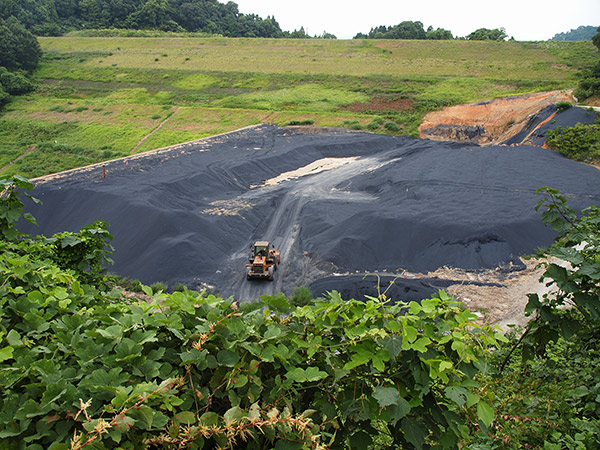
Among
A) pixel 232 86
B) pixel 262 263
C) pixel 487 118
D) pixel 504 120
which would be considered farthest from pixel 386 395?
pixel 232 86

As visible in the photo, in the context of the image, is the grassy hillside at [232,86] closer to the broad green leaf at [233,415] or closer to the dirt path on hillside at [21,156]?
the dirt path on hillside at [21,156]

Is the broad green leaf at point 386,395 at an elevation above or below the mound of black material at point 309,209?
above

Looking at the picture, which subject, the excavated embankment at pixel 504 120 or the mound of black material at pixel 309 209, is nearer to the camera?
the mound of black material at pixel 309 209

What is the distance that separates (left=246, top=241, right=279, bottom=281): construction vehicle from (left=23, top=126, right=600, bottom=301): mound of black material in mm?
472

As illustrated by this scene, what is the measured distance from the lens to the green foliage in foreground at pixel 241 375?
9.04 ft

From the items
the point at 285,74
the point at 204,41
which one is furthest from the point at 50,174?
the point at 204,41

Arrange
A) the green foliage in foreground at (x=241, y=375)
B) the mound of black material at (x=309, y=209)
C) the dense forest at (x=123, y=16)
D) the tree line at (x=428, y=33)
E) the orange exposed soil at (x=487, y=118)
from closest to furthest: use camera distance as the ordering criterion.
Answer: the green foliage in foreground at (x=241, y=375) < the mound of black material at (x=309, y=209) < the orange exposed soil at (x=487, y=118) < the tree line at (x=428, y=33) < the dense forest at (x=123, y=16)

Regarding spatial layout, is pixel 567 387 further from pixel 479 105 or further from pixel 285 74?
pixel 285 74

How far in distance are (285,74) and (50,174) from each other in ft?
123

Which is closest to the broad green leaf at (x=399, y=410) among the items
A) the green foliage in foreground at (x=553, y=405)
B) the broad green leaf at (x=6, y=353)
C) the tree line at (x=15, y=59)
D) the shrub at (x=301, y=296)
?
the green foliage in foreground at (x=553, y=405)

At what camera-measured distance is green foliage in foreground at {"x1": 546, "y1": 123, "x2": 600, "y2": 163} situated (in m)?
30.4

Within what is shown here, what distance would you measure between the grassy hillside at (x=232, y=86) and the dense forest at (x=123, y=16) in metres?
15.1

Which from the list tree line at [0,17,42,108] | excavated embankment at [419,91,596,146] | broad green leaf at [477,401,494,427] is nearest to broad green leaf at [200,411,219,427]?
broad green leaf at [477,401,494,427]

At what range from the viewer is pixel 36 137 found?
40656 mm
